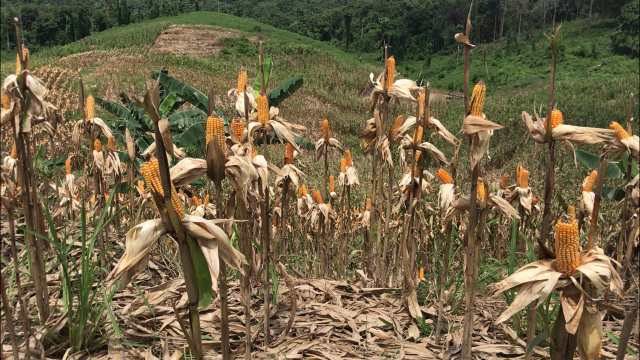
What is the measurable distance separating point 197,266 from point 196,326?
15 centimetres

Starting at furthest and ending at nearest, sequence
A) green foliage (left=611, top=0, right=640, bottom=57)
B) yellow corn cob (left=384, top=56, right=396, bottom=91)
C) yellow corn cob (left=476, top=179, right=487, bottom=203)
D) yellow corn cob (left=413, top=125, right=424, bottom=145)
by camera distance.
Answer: green foliage (left=611, top=0, right=640, bottom=57) < yellow corn cob (left=384, top=56, right=396, bottom=91) < yellow corn cob (left=413, top=125, right=424, bottom=145) < yellow corn cob (left=476, top=179, right=487, bottom=203)

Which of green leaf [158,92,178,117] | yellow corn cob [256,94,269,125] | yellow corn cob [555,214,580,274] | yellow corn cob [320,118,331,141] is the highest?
yellow corn cob [256,94,269,125]

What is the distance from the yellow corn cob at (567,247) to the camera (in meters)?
1.19

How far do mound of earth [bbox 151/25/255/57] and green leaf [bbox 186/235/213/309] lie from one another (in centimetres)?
3833

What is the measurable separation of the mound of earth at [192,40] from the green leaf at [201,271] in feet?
126

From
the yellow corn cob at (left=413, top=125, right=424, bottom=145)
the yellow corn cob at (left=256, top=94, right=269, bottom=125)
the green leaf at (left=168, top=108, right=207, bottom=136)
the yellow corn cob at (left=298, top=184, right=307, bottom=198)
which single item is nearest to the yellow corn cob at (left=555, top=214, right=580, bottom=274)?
the yellow corn cob at (left=413, top=125, right=424, bottom=145)

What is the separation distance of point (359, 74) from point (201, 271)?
34.9 meters

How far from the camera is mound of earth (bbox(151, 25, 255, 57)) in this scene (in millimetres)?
38875

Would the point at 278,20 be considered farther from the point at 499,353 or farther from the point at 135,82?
the point at 499,353

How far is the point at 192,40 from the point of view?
1635 inches

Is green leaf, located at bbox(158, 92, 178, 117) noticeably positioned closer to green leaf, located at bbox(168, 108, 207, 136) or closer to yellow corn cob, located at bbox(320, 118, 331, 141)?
green leaf, located at bbox(168, 108, 207, 136)

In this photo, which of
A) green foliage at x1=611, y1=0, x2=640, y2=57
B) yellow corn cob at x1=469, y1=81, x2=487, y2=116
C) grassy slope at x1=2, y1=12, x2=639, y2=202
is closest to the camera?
yellow corn cob at x1=469, y1=81, x2=487, y2=116

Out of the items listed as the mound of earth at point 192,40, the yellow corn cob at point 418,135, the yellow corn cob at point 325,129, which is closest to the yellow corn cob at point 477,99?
the yellow corn cob at point 418,135

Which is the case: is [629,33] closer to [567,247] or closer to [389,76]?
[389,76]
